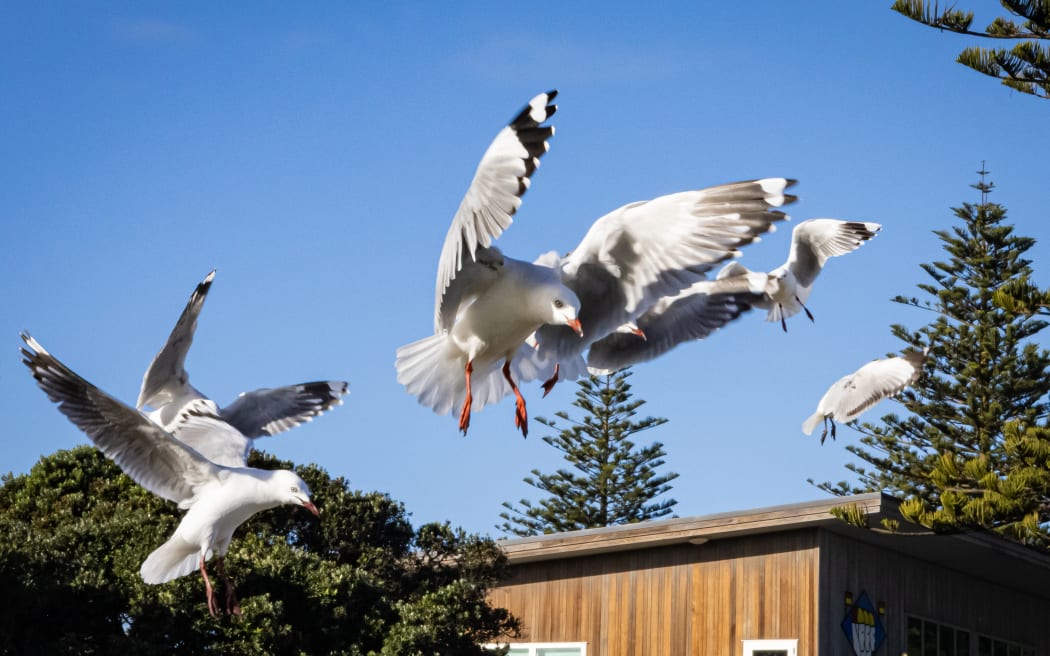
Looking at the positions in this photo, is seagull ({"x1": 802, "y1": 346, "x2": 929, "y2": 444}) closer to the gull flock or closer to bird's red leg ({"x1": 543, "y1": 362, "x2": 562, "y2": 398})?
the gull flock

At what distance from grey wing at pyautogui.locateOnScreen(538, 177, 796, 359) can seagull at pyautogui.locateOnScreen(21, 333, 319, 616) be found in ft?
7.66

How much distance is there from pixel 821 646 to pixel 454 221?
7853mm

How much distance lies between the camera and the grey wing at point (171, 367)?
11133 mm

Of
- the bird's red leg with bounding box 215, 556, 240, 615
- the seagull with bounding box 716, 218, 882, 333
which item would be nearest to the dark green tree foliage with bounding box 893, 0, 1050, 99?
the seagull with bounding box 716, 218, 882, 333

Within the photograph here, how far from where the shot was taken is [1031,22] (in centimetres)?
1394

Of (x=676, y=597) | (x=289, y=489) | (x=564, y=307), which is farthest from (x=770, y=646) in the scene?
(x=564, y=307)

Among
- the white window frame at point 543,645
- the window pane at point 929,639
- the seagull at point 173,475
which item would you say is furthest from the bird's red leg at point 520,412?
the window pane at point 929,639

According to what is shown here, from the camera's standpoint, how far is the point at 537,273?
7.20 m

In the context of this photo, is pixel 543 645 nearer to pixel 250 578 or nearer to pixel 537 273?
pixel 250 578

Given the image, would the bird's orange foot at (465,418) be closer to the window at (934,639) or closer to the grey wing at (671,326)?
the grey wing at (671,326)

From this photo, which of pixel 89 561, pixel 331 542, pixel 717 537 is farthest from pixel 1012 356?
pixel 89 561

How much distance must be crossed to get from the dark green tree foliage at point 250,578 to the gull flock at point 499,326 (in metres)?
0.50

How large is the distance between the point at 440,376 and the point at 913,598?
8420mm

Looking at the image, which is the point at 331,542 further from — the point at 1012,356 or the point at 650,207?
the point at 1012,356
